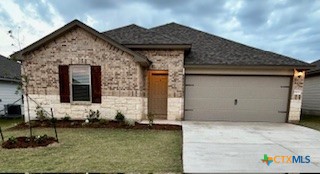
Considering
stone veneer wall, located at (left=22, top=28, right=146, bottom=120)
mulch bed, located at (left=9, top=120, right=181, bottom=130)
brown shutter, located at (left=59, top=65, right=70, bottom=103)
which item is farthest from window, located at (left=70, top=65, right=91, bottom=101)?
mulch bed, located at (left=9, top=120, right=181, bottom=130)

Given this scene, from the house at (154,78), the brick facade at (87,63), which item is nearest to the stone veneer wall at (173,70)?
the house at (154,78)

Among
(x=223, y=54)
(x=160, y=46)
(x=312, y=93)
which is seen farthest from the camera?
(x=312, y=93)

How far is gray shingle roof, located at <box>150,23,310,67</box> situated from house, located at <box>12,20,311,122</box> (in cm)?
5

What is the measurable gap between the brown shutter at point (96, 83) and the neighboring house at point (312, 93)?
1252cm

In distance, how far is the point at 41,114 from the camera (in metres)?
7.36

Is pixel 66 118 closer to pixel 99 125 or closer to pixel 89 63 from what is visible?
pixel 99 125

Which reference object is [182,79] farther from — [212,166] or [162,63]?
[212,166]

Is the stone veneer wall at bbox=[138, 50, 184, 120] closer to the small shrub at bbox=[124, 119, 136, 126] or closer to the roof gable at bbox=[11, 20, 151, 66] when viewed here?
the roof gable at bbox=[11, 20, 151, 66]

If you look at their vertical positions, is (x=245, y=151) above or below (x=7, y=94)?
below

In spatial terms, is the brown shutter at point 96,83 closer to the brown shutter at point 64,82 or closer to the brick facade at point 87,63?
the brick facade at point 87,63

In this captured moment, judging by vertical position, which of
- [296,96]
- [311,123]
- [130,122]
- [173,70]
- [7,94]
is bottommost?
[311,123]

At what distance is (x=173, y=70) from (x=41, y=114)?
242 inches

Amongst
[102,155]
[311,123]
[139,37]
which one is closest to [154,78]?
[139,37]

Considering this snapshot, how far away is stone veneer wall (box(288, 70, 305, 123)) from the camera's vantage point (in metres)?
7.73
